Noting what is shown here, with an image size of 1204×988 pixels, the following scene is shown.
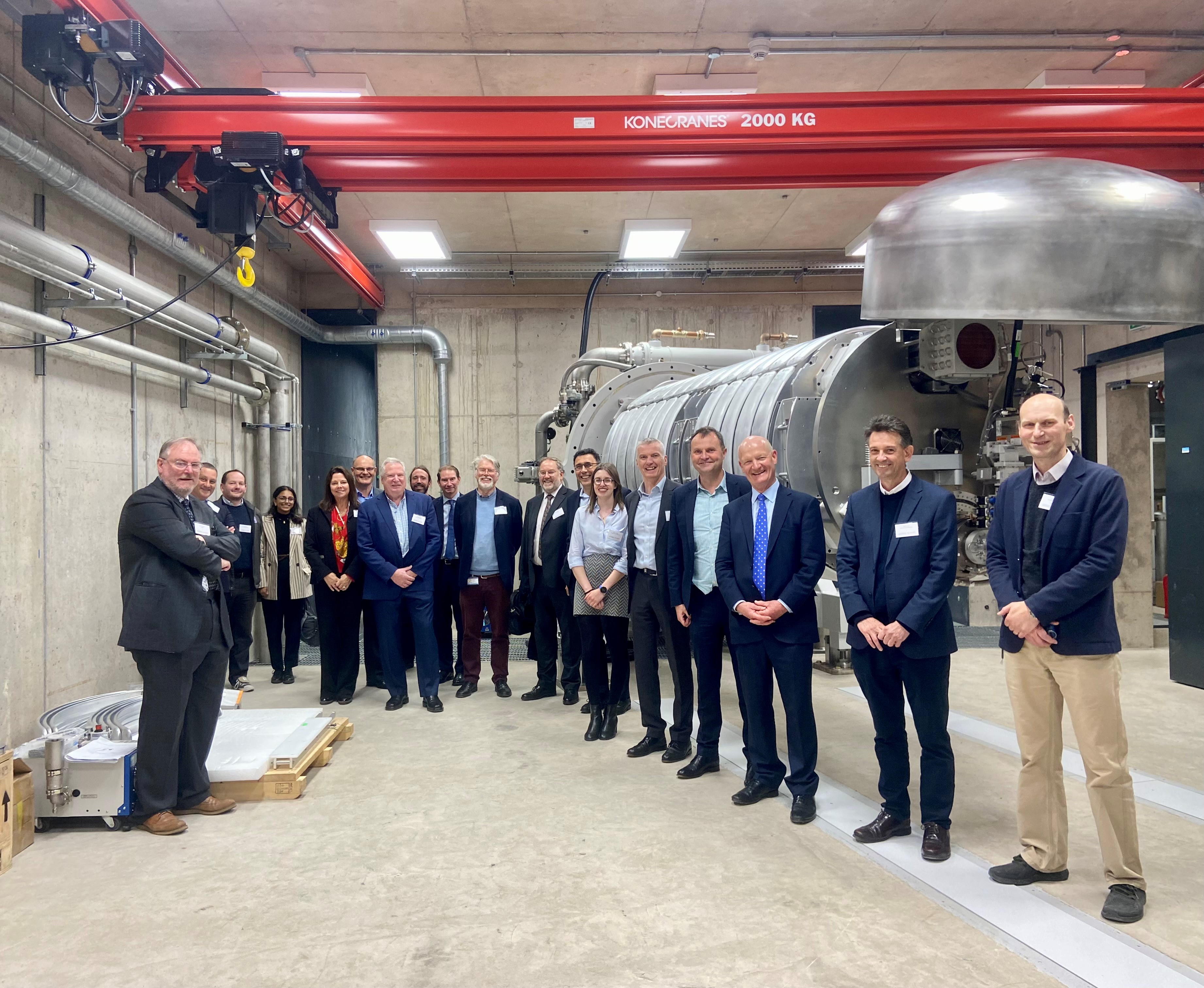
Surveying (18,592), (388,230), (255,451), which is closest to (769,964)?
(18,592)

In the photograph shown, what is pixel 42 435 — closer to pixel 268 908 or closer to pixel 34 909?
pixel 34 909

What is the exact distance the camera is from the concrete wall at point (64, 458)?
4.92m

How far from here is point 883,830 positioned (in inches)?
136

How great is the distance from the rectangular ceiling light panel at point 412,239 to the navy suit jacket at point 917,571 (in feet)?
23.1

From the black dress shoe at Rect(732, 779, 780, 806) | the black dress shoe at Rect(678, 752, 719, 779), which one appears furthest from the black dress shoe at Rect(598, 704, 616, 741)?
the black dress shoe at Rect(732, 779, 780, 806)

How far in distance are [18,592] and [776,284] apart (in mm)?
9134

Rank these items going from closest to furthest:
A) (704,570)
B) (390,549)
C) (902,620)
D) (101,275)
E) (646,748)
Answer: (902,620) < (704,570) < (646,748) < (101,275) < (390,549)

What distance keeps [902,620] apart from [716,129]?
9.87 feet

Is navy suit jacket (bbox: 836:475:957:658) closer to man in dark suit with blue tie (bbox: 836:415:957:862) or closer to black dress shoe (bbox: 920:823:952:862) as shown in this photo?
man in dark suit with blue tie (bbox: 836:415:957:862)

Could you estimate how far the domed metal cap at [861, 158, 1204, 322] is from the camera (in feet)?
10.3

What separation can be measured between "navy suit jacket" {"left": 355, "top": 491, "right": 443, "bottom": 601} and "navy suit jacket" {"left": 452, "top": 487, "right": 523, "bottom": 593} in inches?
11.3

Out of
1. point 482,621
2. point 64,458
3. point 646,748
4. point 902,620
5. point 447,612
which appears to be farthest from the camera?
point 447,612

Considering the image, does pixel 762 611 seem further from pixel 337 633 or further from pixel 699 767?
pixel 337 633

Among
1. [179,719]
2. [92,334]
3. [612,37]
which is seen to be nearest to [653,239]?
[612,37]
